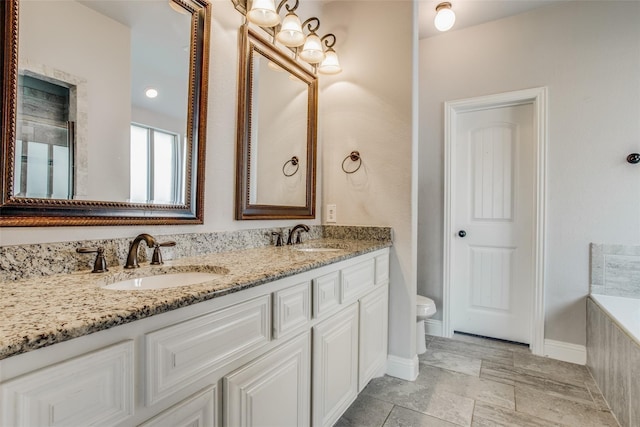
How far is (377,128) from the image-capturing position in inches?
85.7

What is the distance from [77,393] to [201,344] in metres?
0.27

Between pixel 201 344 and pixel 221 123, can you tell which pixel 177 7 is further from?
pixel 201 344

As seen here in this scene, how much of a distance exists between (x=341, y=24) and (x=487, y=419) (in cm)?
260

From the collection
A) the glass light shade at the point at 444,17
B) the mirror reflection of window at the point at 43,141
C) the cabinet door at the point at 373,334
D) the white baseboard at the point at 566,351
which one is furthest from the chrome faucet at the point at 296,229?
the white baseboard at the point at 566,351

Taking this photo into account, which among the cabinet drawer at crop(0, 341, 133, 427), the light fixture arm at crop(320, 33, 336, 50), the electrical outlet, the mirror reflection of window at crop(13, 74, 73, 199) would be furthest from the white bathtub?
the mirror reflection of window at crop(13, 74, 73, 199)

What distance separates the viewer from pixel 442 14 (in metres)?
2.24

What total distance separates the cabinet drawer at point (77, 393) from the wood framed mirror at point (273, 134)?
3.44 ft

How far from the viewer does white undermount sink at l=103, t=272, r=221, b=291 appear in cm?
104

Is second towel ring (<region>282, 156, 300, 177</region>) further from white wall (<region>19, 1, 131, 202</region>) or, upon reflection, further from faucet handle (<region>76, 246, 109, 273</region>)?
faucet handle (<region>76, 246, 109, 273</region>)

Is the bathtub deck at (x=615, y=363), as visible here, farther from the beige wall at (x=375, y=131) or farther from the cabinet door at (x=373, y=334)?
the cabinet door at (x=373, y=334)

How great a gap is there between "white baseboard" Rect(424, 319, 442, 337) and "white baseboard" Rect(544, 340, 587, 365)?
76 cm

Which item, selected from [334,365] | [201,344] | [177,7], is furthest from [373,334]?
[177,7]

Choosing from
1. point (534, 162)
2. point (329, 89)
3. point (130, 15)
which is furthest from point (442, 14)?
point (130, 15)

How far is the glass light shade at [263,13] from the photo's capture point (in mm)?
1547
